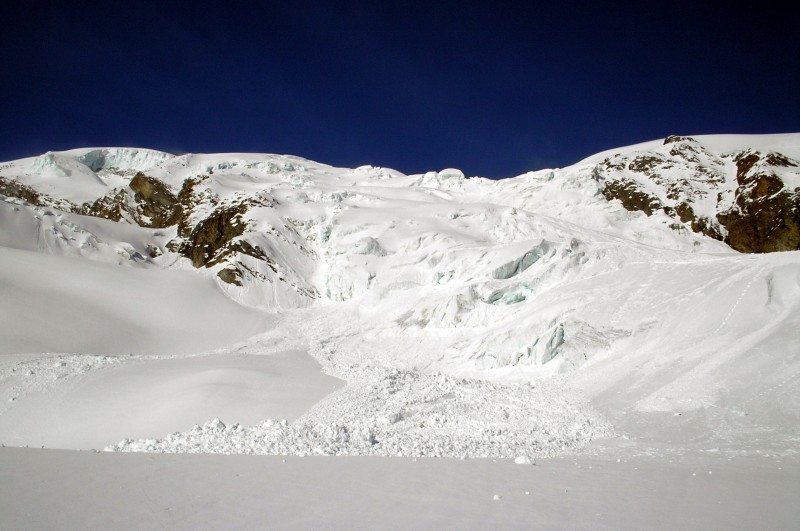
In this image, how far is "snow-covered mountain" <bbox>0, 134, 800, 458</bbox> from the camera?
17.2 meters

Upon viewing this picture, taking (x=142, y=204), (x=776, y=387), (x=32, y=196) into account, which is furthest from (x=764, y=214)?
(x=32, y=196)

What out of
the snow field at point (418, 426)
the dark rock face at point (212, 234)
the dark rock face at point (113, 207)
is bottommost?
the snow field at point (418, 426)

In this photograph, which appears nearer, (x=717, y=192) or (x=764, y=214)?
(x=764, y=214)

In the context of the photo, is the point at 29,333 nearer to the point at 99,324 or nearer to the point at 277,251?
the point at 99,324

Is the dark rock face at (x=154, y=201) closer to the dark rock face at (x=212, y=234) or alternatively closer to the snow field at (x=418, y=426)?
the dark rock face at (x=212, y=234)

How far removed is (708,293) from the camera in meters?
20.1

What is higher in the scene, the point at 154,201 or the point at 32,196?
the point at 32,196

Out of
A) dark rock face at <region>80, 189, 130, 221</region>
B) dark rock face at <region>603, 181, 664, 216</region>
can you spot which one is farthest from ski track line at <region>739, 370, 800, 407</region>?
dark rock face at <region>80, 189, 130, 221</region>

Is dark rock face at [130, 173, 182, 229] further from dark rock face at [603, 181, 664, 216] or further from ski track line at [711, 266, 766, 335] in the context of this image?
ski track line at [711, 266, 766, 335]

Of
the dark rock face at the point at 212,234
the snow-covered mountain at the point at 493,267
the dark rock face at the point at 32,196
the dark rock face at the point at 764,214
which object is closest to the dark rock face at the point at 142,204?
the snow-covered mountain at the point at 493,267

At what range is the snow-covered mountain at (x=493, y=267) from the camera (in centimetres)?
1723

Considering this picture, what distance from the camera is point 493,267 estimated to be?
34625 mm

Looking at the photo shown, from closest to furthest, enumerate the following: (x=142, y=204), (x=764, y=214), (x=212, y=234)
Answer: (x=764, y=214) → (x=212, y=234) → (x=142, y=204)

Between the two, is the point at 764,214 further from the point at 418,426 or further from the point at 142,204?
the point at 142,204
